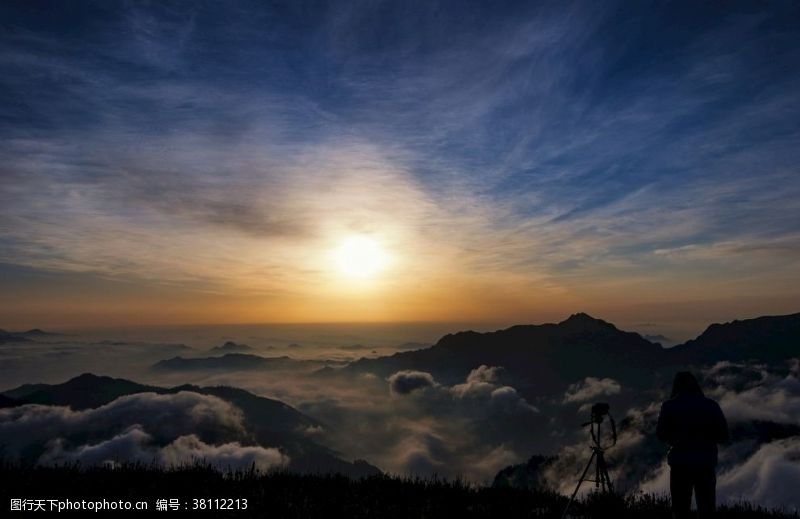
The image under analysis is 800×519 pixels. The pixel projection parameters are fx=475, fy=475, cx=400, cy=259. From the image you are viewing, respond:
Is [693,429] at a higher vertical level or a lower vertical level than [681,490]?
higher

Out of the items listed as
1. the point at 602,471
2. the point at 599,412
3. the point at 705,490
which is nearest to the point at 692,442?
the point at 705,490

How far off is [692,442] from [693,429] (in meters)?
0.20

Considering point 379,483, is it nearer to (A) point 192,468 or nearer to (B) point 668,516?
(A) point 192,468

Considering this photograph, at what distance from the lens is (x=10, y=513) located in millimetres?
6172

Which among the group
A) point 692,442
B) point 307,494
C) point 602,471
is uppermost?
point 692,442

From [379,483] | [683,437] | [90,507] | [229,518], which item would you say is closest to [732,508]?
[683,437]

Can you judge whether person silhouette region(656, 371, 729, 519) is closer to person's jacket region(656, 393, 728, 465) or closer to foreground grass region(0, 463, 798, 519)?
person's jacket region(656, 393, 728, 465)

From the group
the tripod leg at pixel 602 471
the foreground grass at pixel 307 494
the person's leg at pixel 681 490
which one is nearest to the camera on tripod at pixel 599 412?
the tripod leg at pixel 602 471

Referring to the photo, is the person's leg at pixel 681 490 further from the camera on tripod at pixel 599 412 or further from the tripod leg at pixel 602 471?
the camera on tripod at pixel 599 412

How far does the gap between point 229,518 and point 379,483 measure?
347 centimetres

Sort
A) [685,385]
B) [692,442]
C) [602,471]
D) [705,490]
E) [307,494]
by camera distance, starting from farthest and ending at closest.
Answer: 1. [602,471]
2. [307,494]
3. [685,385]
4. [692,442]
5. [705,490]

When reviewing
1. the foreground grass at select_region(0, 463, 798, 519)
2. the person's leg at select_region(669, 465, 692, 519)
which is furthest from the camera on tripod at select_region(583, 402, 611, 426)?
the foreground grass at select_region(0, 463, 798, 519)

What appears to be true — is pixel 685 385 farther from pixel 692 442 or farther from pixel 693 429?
pixel 692 442

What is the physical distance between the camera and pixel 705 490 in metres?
6.75
